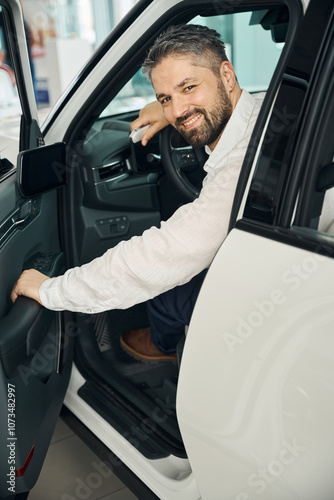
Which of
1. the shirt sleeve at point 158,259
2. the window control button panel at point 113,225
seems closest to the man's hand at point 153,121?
the window control button panel at point 113,225

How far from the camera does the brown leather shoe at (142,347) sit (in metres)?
2.08

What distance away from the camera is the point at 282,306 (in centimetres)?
98

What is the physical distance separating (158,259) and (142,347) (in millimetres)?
893

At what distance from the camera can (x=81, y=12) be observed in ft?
37.0

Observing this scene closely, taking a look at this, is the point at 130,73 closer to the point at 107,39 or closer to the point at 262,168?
the point at 107,39

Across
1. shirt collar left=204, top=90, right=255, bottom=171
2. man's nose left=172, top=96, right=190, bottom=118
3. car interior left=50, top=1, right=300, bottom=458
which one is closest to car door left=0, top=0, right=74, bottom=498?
car interior left=50, top=1, right=300, bottom=458

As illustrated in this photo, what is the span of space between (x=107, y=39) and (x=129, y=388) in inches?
45.9

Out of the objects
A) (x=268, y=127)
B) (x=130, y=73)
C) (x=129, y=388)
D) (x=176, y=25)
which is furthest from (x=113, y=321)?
(x=268, y=127)

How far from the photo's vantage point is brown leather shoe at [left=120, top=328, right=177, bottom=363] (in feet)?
6.83

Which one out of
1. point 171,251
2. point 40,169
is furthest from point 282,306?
point 40,169

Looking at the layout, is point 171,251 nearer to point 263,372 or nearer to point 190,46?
point 263,372

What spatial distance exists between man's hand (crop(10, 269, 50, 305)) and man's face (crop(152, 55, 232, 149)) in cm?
60

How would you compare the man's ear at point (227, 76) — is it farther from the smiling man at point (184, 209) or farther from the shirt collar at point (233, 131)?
the shirt collar at point (233, 131)

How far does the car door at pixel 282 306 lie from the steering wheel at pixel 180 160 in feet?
2.98
